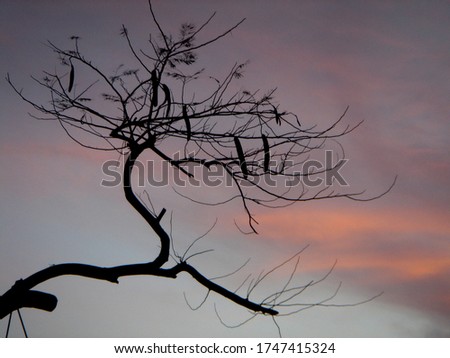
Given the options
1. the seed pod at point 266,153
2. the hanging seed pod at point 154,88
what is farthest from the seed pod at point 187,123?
the seed pod at point 266,153

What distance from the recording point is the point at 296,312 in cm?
232

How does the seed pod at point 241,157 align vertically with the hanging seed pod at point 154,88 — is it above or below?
below

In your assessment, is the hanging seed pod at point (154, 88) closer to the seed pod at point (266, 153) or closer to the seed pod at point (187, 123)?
the seed pod at point (187, 123)

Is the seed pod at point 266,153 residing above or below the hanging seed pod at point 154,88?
below

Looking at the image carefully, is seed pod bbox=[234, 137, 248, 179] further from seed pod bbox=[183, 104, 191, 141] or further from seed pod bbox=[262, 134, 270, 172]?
seed pod bbox=[183, 104, 191, 141]

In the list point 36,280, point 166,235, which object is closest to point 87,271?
point 36,280

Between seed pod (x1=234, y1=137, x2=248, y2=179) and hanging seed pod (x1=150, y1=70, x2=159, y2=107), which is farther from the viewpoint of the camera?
hanging seed pod (x1=150, y1=70, x2=159, y2=107)

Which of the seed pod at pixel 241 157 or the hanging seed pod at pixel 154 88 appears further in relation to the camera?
the hanging seed pod at pixel 154 88

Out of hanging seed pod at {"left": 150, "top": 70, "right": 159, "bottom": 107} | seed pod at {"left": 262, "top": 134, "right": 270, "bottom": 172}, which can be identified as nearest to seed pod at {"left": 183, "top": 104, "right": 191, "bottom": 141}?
hanging seed pod at {"left": 150, "top": 70, "right": 159, "bottom": 107}

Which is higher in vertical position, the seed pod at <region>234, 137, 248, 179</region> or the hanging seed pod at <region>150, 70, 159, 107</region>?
the hanging seed pod at <region>150, 70, 159, 107</region>

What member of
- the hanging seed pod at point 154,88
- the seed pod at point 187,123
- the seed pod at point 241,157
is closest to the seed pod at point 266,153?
the seed pod at point 241,157

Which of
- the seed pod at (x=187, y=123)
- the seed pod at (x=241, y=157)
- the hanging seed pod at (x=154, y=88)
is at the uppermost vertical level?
the hanging seed pod at (x=154, y=88)

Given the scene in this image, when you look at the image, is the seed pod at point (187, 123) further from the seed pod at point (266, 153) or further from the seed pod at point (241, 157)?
the seed pod at point (266, 153)

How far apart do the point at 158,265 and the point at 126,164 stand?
489 mm
